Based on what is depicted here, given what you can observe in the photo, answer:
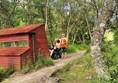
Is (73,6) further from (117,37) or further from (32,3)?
(117,37)

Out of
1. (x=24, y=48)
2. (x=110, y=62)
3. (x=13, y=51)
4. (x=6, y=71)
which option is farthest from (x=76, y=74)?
(x=13, y=51)

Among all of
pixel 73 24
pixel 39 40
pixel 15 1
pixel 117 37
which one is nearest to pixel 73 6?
pixel 73 24

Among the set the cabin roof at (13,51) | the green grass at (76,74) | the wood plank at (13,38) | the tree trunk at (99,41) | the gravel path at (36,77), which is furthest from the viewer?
the wood plank at (13,38)

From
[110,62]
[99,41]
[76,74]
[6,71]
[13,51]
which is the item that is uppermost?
[99,41]

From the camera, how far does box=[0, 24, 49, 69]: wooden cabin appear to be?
61.4ft

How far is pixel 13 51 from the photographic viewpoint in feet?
64.2

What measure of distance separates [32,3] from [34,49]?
1027 inches

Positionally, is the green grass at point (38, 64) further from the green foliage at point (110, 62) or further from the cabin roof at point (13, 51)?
the green foliage at point (110, 62)

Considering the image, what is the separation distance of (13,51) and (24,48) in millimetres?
869

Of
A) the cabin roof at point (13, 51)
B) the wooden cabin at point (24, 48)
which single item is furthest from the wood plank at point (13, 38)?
the cabin roof at point (13, 51)

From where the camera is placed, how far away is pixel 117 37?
→ 1426 centimetres

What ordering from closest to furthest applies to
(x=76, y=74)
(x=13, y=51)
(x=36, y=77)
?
1. (x=76, y=74)
2. (x=36, y=77)
3. (x=13, y=51)

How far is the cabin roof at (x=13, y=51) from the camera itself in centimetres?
1884

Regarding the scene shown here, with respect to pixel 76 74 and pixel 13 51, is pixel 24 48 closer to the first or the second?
pixel 13 51
